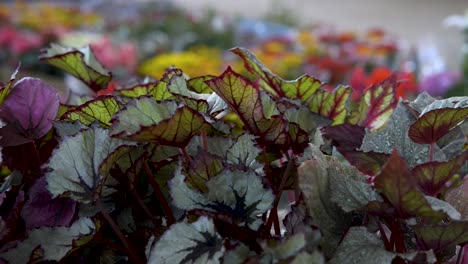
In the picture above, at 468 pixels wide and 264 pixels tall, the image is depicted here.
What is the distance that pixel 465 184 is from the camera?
1.51 ft

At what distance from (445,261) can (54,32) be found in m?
4.57

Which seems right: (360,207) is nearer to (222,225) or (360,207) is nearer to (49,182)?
(222,225)

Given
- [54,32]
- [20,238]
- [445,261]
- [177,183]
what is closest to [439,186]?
[445,261]

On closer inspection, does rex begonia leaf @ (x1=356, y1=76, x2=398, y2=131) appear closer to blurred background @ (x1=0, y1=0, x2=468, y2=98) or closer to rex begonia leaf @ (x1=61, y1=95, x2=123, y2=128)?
rex begonia leaf @ (x1=61, y1=95, x2=123, y2=128)

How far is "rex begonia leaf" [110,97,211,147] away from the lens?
0.39m

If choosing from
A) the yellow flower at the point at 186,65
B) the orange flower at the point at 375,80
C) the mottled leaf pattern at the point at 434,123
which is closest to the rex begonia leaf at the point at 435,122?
the mottled leaf pattern at the point at 434,123

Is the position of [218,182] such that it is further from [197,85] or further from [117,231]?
[197,85]

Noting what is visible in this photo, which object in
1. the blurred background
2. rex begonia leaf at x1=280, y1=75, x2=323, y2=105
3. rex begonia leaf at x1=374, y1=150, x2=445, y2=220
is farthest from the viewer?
the blurred background

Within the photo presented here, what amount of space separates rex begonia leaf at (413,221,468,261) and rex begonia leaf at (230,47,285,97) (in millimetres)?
198

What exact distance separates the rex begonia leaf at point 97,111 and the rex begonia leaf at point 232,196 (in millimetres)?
85

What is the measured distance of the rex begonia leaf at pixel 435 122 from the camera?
0.44 meters

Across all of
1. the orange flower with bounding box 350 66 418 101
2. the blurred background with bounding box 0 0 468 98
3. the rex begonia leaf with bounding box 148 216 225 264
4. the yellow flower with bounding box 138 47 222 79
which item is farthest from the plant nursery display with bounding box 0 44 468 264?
the yellow flower with bounding box 138 47 222 79

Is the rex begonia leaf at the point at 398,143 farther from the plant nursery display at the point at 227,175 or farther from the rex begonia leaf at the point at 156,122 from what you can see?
the rex begonia leaf at the point at 156,122

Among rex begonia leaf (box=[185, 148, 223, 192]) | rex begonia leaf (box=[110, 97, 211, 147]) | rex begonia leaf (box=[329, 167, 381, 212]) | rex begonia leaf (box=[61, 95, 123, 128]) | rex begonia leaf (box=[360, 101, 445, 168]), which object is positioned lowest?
rex begonia leaf (box=[360, 101, 445, 168])
